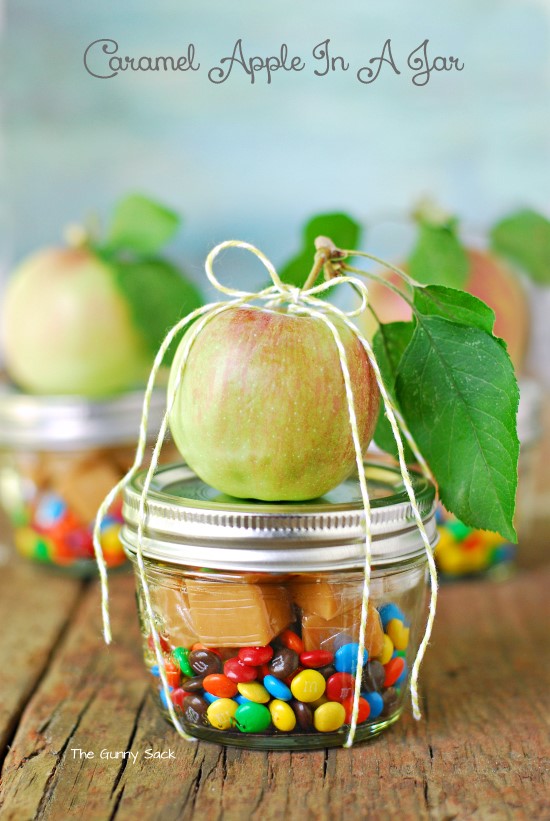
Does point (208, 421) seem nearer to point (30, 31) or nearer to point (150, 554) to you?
point (150, 554)

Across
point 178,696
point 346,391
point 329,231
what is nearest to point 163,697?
point 178,696

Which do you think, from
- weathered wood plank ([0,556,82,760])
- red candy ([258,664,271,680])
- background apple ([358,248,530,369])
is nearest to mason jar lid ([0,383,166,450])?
weathered wood plank ([0,556,82,760])

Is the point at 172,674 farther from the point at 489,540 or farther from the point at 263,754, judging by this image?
the point at 489,540

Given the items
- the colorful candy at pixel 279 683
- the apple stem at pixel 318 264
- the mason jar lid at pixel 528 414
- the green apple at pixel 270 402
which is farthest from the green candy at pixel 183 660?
the mason jar lid at pixel 528 414

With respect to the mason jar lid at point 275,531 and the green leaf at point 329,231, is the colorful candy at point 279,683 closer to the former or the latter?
the mason jar lid at point 275,531

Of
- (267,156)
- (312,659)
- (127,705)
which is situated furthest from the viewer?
(267,156)

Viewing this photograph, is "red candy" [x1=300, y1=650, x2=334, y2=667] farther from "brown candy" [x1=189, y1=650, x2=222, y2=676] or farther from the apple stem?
the apple stem

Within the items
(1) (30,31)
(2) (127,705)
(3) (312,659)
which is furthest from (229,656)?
(1) (30,31)
